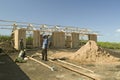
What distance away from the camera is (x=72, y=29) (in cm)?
2912

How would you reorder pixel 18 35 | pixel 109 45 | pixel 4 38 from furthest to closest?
pixel 109 45, pixel 4 38, pixel 18 35

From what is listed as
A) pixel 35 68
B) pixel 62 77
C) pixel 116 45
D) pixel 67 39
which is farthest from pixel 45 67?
pixel 116 45

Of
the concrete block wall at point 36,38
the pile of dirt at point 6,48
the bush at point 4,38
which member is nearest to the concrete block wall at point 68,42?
the concrete block wall at point 36,38

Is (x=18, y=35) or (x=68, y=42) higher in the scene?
(x=18, y=35)

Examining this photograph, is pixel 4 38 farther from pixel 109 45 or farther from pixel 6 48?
pixel 109 45

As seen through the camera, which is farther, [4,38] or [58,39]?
[58,39]

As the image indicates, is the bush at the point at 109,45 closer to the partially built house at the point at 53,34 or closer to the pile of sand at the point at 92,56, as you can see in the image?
the partially built house at the point at 53,34

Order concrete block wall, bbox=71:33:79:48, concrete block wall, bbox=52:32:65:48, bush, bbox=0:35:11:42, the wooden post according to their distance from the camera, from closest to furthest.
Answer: the wooden post
bush, bbox=0:35:11:42
concrete block wall, bbox=52:32:65:48
concrete block wall, bbox=71:33:79:48

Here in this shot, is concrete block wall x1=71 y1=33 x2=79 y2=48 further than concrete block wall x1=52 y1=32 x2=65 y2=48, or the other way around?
concrete block wall x1=71 y1=33 x2=79 y2=48

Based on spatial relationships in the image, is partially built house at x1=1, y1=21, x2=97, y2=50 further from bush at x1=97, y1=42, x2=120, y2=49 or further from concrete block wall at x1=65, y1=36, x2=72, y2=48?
bush at x1=97, y1=42, x2=120, y2=49

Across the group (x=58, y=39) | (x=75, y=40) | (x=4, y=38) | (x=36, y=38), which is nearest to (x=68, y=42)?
(x=75, y=40)

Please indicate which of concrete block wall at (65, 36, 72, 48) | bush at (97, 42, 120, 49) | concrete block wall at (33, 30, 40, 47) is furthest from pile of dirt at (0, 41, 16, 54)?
bush at (97, 42, 120, 49)

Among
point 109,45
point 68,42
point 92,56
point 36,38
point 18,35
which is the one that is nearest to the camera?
point 92,56

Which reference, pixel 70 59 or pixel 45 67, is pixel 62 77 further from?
pixel 70 59
